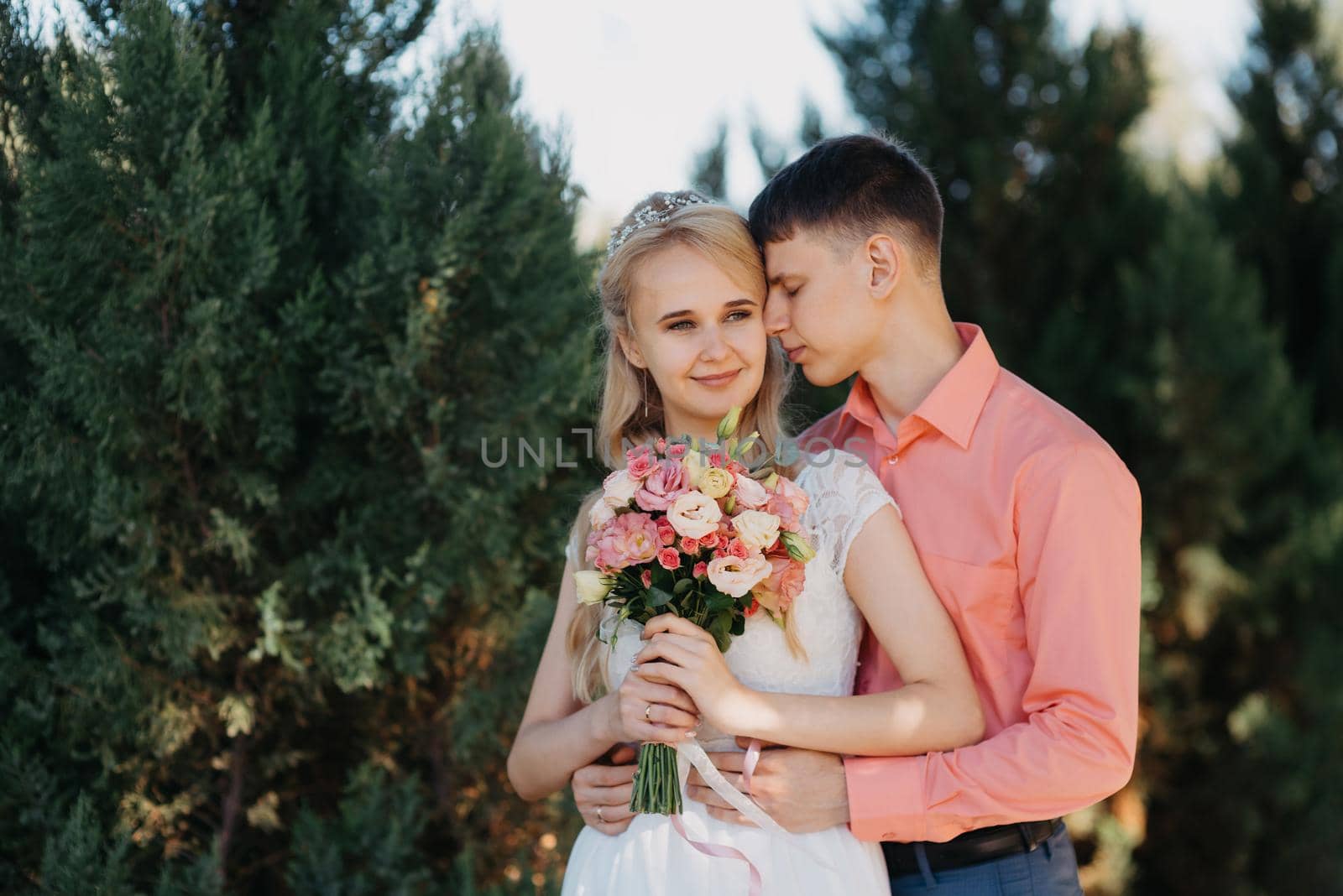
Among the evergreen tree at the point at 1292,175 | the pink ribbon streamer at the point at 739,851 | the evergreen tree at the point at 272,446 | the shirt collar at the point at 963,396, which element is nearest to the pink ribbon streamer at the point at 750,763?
the pink ribbon streamer at the point at 739,851

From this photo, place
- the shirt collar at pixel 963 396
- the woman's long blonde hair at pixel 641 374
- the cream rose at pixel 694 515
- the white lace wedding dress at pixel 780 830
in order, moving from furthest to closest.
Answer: the woman's long blonde hair at pixel 641 374 < the shirt collar at pixel 963 396 < the white lace wedding dress at pixel 780 830 < the cream rose at pixel 694 515

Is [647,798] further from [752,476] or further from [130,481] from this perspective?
[130,481]

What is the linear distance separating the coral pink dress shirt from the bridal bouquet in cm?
36

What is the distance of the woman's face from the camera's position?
9.48ft

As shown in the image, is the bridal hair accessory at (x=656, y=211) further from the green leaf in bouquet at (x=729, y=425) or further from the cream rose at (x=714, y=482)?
the cream rose at (x=714, y=482)

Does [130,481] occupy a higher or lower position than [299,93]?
lower

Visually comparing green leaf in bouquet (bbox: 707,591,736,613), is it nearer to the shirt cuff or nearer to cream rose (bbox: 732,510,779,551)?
cream rose (bbox: 732,510,779,551)

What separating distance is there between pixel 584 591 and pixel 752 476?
45 cm

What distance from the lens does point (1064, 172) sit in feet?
21.8

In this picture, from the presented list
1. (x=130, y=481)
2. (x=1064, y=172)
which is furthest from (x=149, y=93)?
(x=1064, y=172)

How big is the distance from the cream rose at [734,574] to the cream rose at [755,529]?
3 centimetres

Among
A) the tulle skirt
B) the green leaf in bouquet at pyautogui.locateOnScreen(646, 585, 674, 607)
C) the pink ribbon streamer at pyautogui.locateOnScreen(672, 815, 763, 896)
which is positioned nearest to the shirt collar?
the green leaf in bouquet at pyautogui.locateOnScreen(646, 585, 674, 607)

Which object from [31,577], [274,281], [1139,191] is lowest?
[31,577]

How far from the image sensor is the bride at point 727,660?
2398 millimetres
